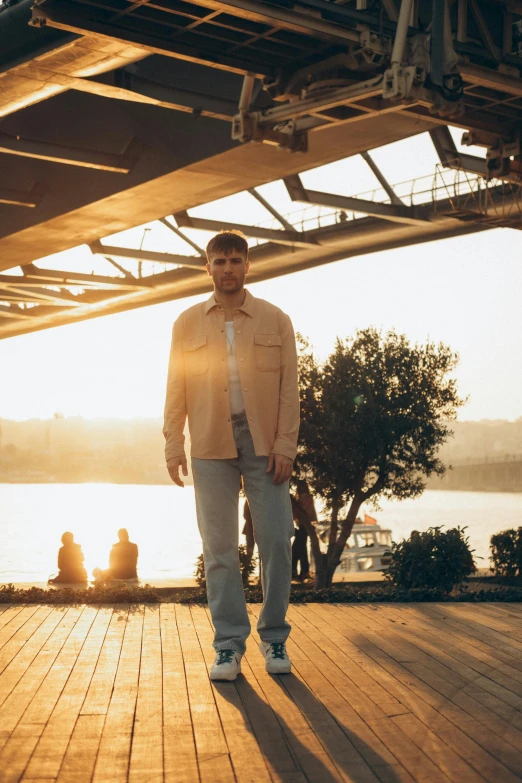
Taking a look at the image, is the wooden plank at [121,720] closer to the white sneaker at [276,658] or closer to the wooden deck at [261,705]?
the wooden deck at [261,705]

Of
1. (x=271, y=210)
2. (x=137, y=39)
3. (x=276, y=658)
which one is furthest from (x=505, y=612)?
(x=271, y=210)

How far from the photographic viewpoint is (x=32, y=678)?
16.8 feet

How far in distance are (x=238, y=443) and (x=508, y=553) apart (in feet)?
A: 35.0

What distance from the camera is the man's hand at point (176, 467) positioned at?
17.8 feet

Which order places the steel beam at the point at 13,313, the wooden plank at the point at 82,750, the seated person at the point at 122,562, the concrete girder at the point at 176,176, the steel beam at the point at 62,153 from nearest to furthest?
1. the wooden plank at the point at 82,750
2. the concrete girder at the point at 176,176
3. the steel beam at the point at 62,153
4. the seated person at the point at 122,562
5. the steel beam at the point at 13,313

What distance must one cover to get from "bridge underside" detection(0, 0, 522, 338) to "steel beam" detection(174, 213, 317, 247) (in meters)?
0.04

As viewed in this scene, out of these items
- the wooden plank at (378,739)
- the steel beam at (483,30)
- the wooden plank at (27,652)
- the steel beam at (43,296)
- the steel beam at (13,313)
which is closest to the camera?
the wooden plank at (378,739)

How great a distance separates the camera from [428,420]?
19828 mm

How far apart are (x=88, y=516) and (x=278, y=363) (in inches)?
5754

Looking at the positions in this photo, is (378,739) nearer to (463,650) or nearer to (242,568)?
(463,650)

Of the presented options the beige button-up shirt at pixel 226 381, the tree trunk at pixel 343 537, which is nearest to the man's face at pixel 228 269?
the beige button-up shirt at pixel 226 381

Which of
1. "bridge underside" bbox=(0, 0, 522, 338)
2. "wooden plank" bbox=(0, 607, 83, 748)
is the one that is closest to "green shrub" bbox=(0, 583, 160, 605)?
"wooden plank" bbox=(0, 607, 83, 748)

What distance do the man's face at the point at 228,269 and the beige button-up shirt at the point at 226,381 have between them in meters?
0.12

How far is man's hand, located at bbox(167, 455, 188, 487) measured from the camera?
17.8 ft
